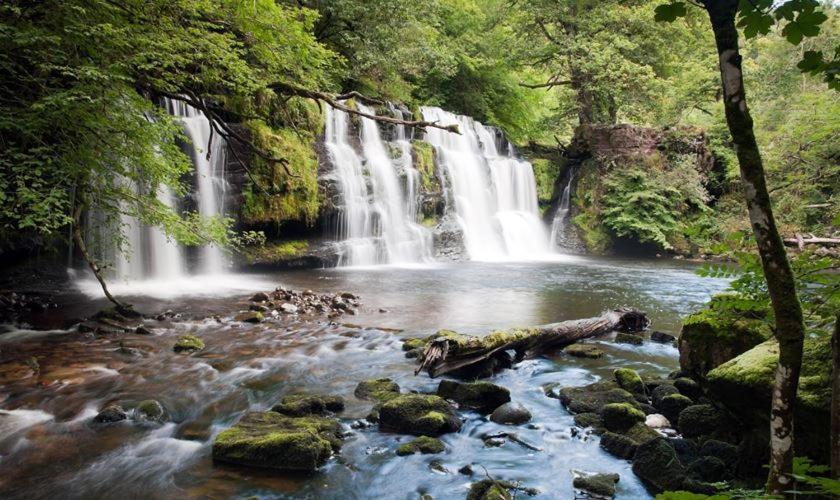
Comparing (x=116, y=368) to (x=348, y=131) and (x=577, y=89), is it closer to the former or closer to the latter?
(x=348, y=131)

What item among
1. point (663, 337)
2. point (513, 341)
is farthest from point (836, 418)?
point (663, 337)

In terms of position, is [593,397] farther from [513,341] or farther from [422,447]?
[422,447]

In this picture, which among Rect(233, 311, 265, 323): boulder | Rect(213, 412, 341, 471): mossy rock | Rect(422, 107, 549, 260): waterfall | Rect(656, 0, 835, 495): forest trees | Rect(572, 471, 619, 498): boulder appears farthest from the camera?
Rect(422, 107, 549, 260): waterfall

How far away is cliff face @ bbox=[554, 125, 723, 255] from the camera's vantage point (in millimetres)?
21422

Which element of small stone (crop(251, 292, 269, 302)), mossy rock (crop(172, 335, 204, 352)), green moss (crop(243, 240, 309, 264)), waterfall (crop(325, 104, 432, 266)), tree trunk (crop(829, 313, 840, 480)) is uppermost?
waterfall (crop(325, 104, 432, 266))

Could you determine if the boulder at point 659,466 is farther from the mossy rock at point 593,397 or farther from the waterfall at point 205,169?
the waterfall at point 205,169

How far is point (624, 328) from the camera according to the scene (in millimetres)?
8617

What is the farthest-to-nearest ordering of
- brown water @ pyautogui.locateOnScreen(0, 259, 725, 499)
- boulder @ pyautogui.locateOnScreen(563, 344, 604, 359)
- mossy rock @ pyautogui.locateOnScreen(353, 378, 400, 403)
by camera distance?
boulder @ pyautogui.locateOnScreen(563, 344, 604, 359) < mossy rock @ pyautogui.locateOnScreen(353, 378, 400, 403) < brown water @ pyautogui.locateOnScreen(0, 259, 725, 499)

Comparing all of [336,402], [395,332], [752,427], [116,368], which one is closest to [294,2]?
[395,332]

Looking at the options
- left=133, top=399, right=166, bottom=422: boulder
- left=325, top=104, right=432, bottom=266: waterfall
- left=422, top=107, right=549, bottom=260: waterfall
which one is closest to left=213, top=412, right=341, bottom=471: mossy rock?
left=133, top=399, right=166, bottom=422: boulder

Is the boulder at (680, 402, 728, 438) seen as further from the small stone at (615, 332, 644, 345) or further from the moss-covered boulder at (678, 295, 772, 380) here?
the small stone at (615, 332, 644, 345)

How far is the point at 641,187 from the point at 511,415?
19783 mm

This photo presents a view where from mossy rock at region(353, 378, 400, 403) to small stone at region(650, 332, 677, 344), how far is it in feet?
14.9

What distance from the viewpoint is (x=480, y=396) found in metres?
5.10
